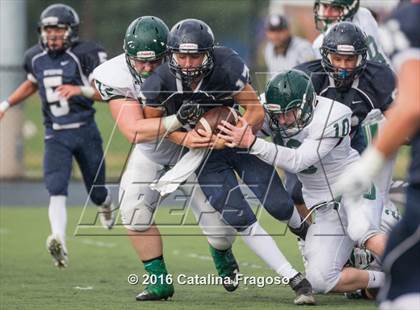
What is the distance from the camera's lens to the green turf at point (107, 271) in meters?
5.56

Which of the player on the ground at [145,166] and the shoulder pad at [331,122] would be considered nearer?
the shoulder pad at [331,122]

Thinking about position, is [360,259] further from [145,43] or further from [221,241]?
[145,43]

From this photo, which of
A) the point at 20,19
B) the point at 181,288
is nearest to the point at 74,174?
the point at 20,19

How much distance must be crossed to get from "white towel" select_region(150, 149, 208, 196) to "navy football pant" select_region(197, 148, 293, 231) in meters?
0.08

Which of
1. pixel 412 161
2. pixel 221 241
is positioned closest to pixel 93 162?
pixel 221 241

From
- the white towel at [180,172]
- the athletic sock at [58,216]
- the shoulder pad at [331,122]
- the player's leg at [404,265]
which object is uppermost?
the player's leg at [404,265]

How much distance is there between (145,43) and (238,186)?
91 cm

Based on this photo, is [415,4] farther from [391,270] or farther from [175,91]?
[175,91]

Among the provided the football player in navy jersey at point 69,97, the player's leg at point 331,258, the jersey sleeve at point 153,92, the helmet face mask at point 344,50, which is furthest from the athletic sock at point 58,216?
the helmet face mask at point 344,50

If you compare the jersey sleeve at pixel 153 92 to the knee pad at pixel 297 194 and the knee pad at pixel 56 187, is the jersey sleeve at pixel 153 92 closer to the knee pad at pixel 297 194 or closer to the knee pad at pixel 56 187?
the knee pad at pixel 297 194

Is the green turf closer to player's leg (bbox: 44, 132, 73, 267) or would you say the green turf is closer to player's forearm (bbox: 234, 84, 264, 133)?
player's leg (bbox: 44, 132, 73, 267)

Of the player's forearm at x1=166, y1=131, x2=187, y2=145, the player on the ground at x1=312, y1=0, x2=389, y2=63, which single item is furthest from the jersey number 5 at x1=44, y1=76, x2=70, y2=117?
the player's forearm at x1=166, y1=131, x2=187, y2=145

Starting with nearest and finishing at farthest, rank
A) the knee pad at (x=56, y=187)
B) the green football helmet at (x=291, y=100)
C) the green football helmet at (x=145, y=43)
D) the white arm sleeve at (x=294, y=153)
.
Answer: the white arm sleeve at (x=294, y=153)
the green football helmet at (x=291, y=100)
the green football helmet at (x=145, y=43)
the knee pad at (x=56, y=187)

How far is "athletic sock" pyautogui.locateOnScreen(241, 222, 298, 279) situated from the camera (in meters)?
5.48
